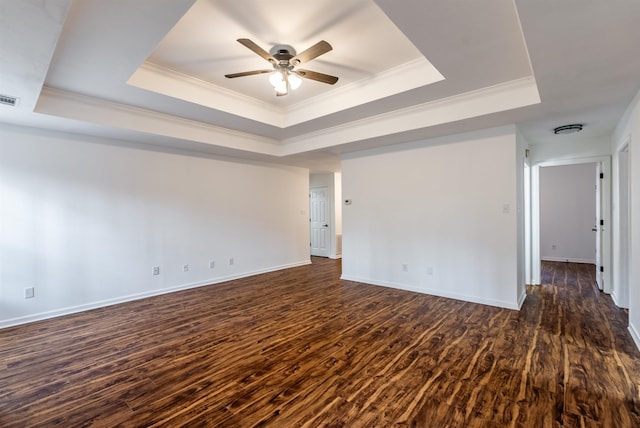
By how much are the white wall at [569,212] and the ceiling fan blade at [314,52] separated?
25.0ft

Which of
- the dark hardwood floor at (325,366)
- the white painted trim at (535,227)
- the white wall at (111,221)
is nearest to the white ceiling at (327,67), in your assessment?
the white wall at (111,221)

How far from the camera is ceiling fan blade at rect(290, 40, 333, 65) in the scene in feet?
7.80

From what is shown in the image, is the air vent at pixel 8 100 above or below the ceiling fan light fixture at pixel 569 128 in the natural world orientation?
above

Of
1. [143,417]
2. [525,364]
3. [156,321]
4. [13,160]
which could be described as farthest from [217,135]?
[525,364]

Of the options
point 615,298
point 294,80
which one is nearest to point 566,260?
point 615,298

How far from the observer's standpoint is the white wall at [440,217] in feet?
13.1

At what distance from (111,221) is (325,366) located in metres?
3.78

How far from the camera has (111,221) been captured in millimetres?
4312

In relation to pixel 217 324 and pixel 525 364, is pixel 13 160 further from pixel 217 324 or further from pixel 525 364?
pixel 525 364

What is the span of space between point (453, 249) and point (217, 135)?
4.08 meters

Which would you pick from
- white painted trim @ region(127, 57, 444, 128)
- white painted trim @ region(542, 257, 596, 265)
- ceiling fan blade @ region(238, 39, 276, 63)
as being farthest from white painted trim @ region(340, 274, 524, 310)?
white painted trim @ region(542, 257, 596, 265)

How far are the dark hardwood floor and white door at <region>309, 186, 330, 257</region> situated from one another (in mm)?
4296

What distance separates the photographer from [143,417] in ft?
6.23

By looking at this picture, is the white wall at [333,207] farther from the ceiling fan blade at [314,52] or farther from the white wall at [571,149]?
the ceiling fan blade at [314,52]
